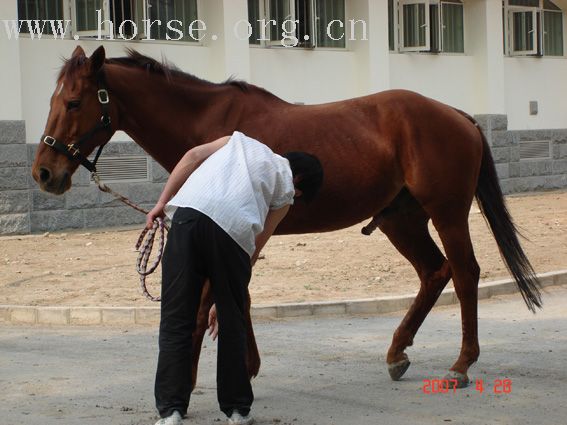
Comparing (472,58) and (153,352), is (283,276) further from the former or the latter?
(472,58)

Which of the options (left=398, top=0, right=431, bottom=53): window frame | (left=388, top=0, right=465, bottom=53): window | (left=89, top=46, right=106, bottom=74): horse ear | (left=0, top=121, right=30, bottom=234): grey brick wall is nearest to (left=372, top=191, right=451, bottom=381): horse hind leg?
(left=89, top=46, right=106, bottom=74): horse ear

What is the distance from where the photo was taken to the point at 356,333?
9320mm

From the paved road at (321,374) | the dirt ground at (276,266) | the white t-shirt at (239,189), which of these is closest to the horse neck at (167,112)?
the white t-shirt at (239,189)

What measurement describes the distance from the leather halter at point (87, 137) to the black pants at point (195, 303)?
144 cm

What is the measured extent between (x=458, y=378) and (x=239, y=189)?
2295 mm

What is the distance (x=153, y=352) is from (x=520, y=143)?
16694 millimetres

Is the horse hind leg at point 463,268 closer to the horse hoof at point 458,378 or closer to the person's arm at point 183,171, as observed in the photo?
the horse hoof at point 458,378

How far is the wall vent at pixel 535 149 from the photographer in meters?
24.0

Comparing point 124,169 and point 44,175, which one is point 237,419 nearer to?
point 44,175

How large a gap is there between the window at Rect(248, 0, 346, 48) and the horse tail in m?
11.7

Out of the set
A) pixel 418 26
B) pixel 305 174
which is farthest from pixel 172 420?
pixel 418 26

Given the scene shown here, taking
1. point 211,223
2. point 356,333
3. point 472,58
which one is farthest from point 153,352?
point 472,58

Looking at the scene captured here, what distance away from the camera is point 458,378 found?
717cm
